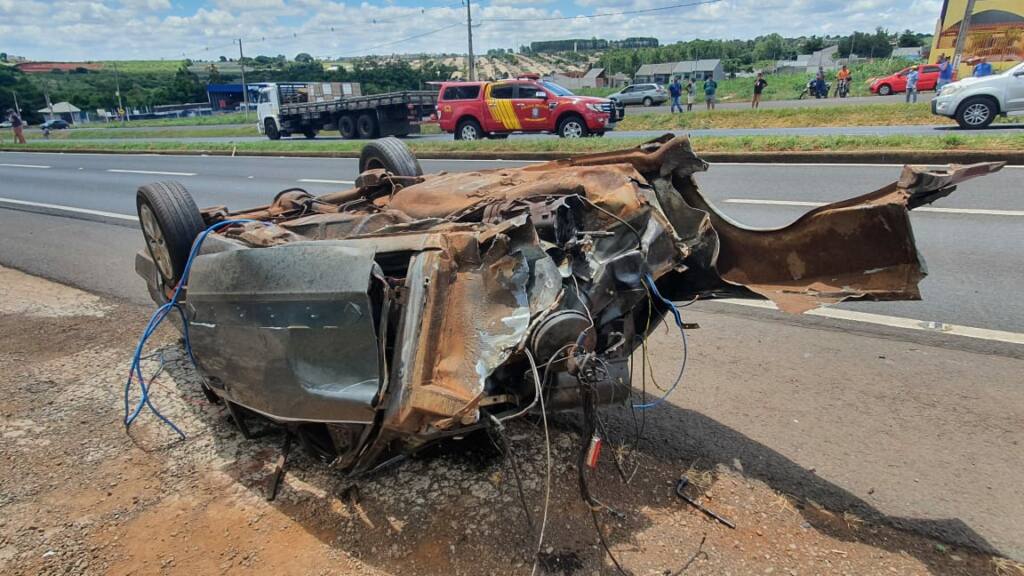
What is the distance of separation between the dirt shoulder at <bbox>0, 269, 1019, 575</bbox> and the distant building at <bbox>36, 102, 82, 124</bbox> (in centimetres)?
7151

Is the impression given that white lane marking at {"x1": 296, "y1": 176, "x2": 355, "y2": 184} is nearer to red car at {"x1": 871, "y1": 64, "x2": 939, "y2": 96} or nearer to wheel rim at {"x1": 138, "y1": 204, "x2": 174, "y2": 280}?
wheel rim at {"x1": 138, "y1": 204, "x2": 174, "y2": 280}

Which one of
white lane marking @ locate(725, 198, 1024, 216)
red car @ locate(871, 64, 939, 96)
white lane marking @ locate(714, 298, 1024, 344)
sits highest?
red car @ locate(871, 64, 939, 96)

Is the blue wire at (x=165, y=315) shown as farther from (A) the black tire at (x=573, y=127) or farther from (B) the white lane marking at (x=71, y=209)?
(A) the black tire at (x=573, y=127)

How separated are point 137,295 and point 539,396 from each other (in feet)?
17.4

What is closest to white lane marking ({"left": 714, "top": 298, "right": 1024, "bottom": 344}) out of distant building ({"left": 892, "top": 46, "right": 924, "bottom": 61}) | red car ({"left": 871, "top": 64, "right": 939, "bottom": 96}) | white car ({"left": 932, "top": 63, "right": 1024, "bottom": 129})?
white car ({"left": 932, "top": 63, "right": 1024, "bottom": 129})

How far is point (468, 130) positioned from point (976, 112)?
1258cm

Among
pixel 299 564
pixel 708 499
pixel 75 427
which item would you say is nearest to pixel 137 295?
pixel 75 427

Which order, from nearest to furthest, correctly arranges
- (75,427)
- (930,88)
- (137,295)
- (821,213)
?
(821,213), (75,427), (137,295), (930,88)

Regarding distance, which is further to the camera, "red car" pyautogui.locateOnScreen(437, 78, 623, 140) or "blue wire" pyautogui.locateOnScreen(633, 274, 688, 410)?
"red car" pyautogui.locateOnScreen(437, 78, 623, 140)

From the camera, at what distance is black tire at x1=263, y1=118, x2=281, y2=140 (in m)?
27.3

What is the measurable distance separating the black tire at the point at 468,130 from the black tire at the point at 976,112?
1189 centimetres

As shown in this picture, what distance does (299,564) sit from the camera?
8.39 ft

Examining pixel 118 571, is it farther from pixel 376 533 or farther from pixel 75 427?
pixel 75 427

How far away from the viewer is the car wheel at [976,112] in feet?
45.7
